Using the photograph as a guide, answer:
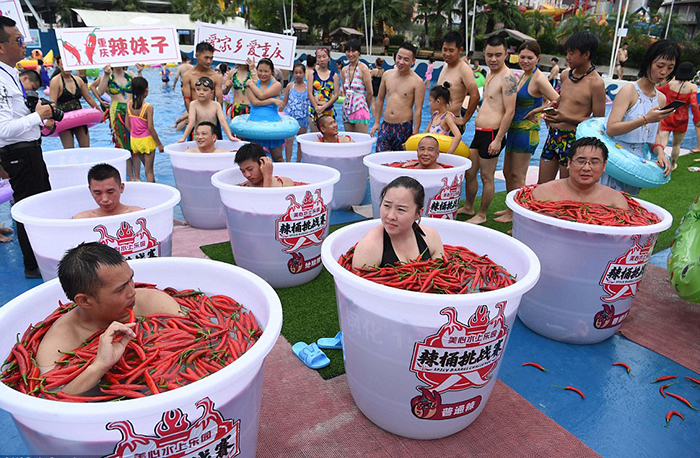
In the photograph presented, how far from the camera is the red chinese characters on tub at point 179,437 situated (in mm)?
1315

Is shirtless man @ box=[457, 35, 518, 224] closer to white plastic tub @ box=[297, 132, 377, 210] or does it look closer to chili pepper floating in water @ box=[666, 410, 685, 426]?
white plastic tub @ box=[297, 132, 377, 210]

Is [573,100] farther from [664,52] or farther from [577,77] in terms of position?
[664,52]

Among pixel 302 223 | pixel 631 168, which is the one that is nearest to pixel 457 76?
pixel 631 168

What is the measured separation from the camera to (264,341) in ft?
5.04

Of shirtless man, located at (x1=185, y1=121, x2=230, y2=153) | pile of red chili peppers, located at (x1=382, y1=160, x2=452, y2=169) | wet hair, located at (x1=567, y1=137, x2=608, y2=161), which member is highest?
wet hair, located at (x1=567, y1=137, x2=608, y2=161)

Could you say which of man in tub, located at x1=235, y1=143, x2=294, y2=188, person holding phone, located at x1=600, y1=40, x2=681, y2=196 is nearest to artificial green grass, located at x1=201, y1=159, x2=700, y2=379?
man in tub, located at x1=235, y1=143, x2=294, y2=188

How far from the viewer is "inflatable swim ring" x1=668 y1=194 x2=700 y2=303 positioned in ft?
9.72

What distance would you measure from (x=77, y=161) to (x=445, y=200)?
12.3 feet

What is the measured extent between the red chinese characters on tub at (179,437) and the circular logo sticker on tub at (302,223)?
6.29 feet

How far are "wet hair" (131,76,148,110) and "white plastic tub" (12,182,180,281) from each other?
2.30 m

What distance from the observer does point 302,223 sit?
11.1 feet

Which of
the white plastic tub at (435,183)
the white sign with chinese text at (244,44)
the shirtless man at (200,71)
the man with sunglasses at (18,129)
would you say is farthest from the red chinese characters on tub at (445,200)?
the white sign with chinese text at (244,44)

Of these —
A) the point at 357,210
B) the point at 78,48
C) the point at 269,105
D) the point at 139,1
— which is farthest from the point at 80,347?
the point at 139,1

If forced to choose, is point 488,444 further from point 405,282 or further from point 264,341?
point 264,341
